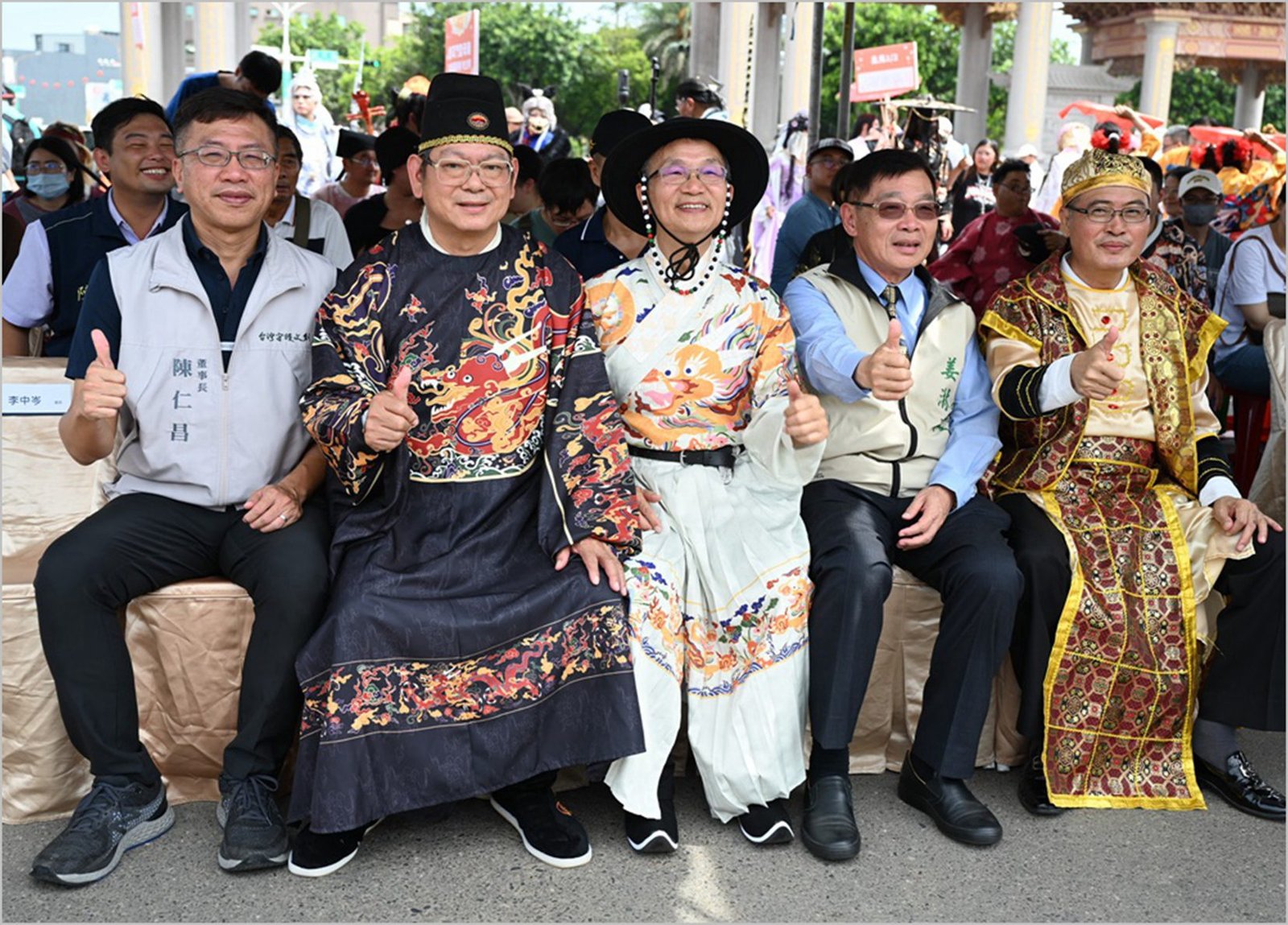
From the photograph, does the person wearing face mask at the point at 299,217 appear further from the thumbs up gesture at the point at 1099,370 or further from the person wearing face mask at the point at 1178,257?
the person wearing face mask at the point at 1178,257

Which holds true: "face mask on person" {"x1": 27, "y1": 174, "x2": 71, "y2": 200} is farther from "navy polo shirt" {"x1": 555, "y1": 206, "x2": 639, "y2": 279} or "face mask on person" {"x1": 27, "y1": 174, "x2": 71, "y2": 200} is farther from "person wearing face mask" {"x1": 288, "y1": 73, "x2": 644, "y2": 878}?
"person wearing face mask" {"x1": 288, "y1": 73, "x2": 644, "y2": 878}

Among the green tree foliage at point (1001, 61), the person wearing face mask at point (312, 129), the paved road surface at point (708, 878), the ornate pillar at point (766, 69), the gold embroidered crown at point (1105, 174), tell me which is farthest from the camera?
the green tree foliage at point (1001, 61)

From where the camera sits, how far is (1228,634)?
10.5 feet

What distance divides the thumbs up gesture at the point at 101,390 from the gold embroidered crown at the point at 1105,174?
8.28 ft

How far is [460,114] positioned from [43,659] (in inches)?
63.6

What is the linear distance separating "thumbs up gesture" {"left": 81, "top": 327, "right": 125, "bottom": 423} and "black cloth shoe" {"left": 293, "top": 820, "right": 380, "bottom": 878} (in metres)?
1.02

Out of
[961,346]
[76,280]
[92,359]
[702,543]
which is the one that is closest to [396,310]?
[92,359]

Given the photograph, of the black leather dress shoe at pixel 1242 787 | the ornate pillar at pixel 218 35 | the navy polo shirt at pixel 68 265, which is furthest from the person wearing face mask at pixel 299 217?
the ornate pillar at pixel 218 35

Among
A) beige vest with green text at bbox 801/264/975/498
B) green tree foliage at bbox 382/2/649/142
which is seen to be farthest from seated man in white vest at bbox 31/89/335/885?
green tree foliage at bbox 382/2/649/142

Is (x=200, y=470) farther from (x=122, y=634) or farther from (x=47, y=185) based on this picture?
(x=47, y=185)

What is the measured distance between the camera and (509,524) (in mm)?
2889

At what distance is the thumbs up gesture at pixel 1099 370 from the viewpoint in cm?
298

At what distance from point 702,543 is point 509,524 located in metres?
0.47

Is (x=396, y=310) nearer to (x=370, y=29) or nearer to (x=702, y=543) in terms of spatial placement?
(x=702, y=543)
